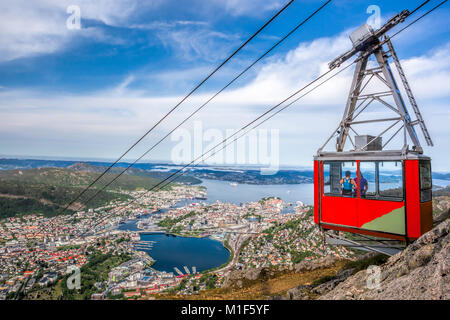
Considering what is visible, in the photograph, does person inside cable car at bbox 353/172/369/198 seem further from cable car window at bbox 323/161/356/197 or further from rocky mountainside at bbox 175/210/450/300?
rocky mountainside at bbox 175/210/450/300

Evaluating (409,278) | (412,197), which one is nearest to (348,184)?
(412,197)

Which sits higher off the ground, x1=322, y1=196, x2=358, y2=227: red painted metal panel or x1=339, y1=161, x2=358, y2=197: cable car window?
x1=339, y1=161, x2=358, y2=197: cable car window

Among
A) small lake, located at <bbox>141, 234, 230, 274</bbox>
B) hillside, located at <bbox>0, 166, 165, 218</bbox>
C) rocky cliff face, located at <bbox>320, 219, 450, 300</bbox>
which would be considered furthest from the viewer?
hillside, located at <bbox>0, 166, 165, 218</bbox>

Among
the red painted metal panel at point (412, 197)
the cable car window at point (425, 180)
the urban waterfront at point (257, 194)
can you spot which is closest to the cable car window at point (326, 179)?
the red painted metal panel at point (412, 197)

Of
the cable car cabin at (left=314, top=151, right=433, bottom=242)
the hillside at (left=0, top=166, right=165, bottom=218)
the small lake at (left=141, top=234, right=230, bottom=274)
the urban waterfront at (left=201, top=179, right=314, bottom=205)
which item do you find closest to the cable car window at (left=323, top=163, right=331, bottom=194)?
the cable car cabin at (left=314, top=151, right=433, bottom=242)
